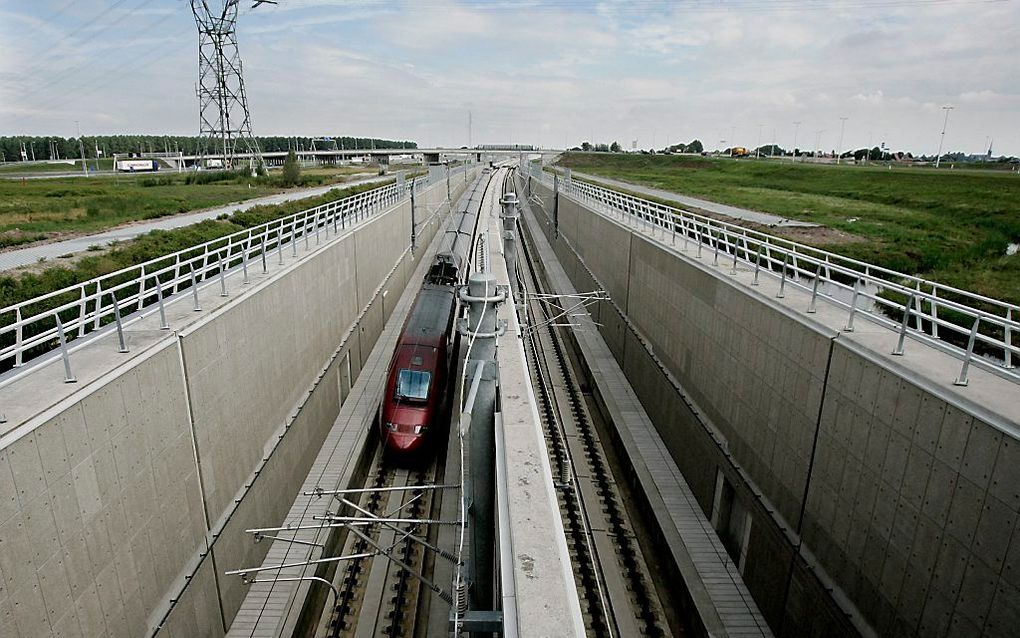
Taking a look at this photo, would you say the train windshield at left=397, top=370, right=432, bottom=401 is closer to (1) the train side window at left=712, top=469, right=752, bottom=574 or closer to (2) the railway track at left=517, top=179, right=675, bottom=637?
(2) the railway track at left=517, top=179, right=675, bottom=637

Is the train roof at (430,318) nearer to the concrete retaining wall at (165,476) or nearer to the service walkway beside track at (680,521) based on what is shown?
the concrete retaining wall at (165,476)

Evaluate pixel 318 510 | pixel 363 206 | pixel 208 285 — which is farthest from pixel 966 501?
pixel 363 206

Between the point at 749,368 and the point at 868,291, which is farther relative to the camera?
the point at 868,291

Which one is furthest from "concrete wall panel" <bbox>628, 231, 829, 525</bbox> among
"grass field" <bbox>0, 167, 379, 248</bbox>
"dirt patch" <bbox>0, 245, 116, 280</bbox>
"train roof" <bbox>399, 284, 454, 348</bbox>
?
"grass field" <bbox>0, 167, 379, 248</bbox>

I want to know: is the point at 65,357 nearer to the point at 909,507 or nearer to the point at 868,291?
the point at 909,507

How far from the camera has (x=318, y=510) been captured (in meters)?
13.3

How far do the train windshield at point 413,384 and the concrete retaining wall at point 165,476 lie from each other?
2.47m

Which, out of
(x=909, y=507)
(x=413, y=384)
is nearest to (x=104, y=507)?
(x=413, y=384)

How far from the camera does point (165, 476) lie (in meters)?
8.52

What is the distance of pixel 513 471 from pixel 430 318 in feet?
36.4

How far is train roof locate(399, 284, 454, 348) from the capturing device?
Result: 16.7 metres

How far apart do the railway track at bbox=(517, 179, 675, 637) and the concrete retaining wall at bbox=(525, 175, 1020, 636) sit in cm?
196

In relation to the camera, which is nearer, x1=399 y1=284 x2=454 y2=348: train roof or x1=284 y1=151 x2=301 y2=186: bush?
x1=399 y1=284 x2=454 y2=348: train roof

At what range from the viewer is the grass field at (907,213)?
29125mm
